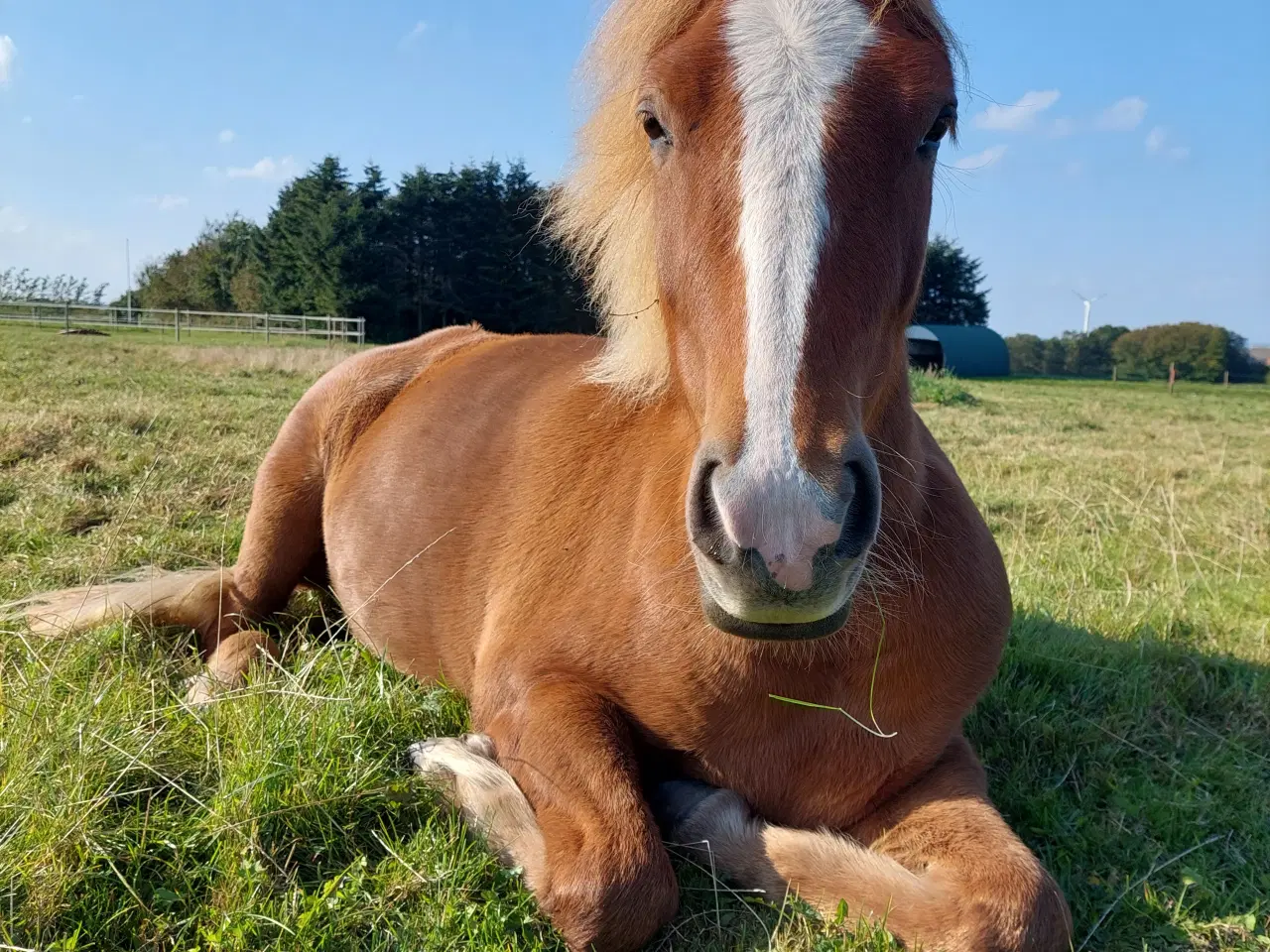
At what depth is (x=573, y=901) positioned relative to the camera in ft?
5.89

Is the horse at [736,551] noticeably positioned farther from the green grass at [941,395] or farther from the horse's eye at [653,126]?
the green grass at [941,395]

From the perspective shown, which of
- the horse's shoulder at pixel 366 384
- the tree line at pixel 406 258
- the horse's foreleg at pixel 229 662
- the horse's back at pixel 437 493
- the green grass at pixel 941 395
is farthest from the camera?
the tree line at pixel 406 258

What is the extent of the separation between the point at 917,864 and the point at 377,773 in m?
1.42

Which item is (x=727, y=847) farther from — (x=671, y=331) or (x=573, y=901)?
(x=671, y=331)

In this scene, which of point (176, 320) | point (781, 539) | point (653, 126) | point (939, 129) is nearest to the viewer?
point (781, 539)

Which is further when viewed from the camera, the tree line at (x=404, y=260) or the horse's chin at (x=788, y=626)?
the tree line at (x=404, y=260)

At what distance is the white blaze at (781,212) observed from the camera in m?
1.45

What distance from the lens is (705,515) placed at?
1599 millimetres

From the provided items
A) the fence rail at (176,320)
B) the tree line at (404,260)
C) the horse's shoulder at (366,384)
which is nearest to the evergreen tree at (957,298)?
the tree line at (404,260)

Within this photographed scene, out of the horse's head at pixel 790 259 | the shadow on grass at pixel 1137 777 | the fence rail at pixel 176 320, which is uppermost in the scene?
the fence rail at pixel 176 320

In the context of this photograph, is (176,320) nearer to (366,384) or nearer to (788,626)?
(366,384)

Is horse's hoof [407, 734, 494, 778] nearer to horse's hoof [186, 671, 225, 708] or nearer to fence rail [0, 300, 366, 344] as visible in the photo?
horse's hoof [186, 671, 225, 708]

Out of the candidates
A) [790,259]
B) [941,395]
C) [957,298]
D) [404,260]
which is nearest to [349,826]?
[790,259]

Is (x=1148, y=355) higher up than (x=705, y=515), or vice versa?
(x=1148, y=355)
